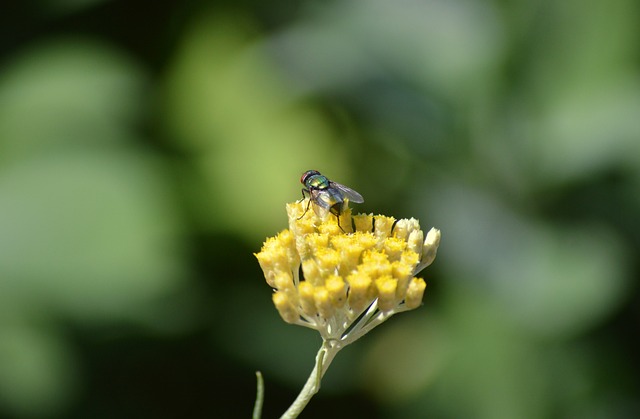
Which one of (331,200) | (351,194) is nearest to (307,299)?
(331,200)

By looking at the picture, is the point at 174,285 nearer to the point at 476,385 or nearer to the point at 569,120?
the point at 476,385

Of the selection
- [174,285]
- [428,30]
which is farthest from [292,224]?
[428,30]

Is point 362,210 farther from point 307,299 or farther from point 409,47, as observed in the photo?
point 307,299

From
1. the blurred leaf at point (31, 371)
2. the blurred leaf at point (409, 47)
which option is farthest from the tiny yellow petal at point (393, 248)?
the blurred leaf at point (409, 47)

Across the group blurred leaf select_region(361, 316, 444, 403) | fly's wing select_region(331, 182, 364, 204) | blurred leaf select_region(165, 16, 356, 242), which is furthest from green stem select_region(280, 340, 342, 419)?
blurred leaf select_region(165, 16, 356, 242)

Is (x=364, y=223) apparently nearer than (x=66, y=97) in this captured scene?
Yes
